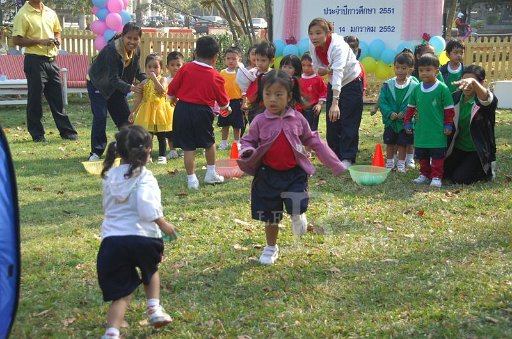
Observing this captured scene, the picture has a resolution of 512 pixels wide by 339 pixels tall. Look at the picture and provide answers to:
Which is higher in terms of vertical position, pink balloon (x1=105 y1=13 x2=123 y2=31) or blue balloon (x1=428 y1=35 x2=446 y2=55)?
pink balloon (x1=105 y1=13 x2=123 y2=31)

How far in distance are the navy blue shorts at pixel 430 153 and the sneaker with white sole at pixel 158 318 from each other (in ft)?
15.2

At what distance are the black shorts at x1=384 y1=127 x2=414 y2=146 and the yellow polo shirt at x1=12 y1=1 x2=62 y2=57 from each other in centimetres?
553

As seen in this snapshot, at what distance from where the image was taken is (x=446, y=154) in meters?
8.23

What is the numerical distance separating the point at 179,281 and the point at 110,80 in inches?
183

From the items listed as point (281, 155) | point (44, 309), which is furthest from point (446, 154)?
point (44, 309)

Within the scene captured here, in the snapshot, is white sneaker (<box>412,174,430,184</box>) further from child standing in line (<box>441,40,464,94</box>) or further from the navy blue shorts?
child standing in line (<box>441,40,464,94</box>)

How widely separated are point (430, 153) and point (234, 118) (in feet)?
11.2

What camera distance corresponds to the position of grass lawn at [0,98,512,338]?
4.39 meters

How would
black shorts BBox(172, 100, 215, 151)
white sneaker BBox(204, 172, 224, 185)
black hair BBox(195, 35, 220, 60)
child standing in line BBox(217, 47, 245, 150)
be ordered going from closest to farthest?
black hair BBox(195, 35, 220, 60) → black shorts BBox(172, 100, 215, 151) → white sneaker BBox(204, 172, 224, 185) → child standing in line BBox(217, 47, 245, 150)

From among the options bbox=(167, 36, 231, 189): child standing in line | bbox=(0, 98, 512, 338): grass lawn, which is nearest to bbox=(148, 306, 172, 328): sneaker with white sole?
bbox=(0, 98, 512, 338): grass lawn

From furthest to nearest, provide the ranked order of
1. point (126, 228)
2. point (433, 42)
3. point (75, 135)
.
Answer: point (433, 42)
point (75, 135)
point (126, 228)

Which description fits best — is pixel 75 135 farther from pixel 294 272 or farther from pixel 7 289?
pixel 7 289

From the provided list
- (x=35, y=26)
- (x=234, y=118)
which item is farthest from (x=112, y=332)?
(x=35, y=26)

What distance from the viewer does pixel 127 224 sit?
4.00 m
